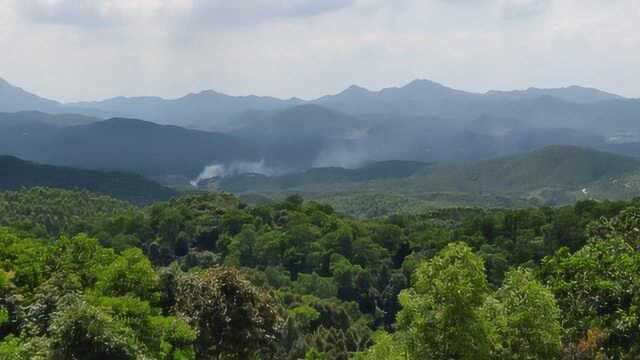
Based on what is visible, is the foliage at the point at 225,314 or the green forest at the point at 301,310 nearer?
the green forest at the point at 301,310

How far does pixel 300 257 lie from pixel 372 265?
10413 millimetres

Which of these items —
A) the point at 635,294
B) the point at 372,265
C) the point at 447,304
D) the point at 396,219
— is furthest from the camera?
the point at 396,219

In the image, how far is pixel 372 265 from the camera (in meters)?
92.9

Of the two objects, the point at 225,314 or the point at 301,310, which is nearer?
the point at 225,314

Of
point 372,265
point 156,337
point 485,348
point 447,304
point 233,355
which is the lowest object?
point 372,265

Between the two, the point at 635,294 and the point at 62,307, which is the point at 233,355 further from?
the point at 635,294

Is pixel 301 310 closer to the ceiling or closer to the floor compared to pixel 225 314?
closer to the floor

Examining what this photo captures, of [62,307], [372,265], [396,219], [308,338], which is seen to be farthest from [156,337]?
[396,219]

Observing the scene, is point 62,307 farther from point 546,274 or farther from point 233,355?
point 546,274

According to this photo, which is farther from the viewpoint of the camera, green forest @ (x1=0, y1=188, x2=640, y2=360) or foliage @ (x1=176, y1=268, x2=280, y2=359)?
foliage @ (x1=176, y1=268, x2=280, y2=359)

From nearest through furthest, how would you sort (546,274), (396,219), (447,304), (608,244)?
1. (447,304)
2. (608,244)
3. (546,274)
4. (396,219)

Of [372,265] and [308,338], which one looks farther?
[372,265]

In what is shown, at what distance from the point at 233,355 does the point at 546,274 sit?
63.3 feet

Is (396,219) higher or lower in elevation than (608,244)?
lower
